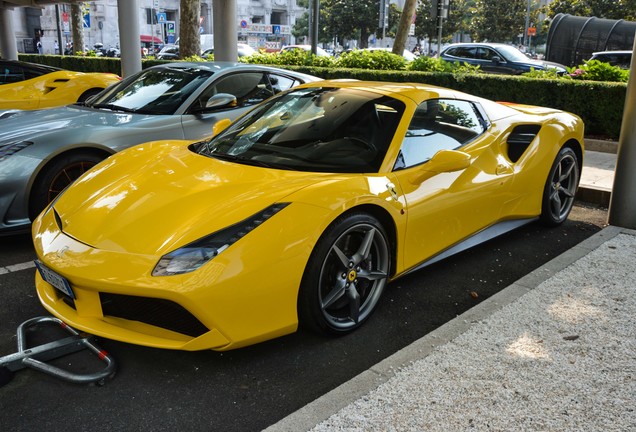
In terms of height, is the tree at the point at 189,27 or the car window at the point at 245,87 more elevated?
the tree at the point at 189,27

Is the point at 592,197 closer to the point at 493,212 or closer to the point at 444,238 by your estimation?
the point at 493,212

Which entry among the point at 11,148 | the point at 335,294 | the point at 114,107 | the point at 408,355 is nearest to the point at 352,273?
the point at 335,294

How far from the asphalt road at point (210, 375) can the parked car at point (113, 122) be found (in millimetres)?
759

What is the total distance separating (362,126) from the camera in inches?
146

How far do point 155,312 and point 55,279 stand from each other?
578mm

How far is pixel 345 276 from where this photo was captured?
323cm

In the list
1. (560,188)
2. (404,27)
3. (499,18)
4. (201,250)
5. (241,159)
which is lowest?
(560,188)

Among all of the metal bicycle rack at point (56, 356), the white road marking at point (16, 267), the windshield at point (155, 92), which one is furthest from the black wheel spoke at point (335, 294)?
the windshield at point (155, 92)

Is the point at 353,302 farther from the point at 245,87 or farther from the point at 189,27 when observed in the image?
the point at 189,27

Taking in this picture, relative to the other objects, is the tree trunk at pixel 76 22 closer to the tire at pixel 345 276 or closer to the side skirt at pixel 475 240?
the side skirt at pixel 475 240

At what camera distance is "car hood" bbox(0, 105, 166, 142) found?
15.9ft

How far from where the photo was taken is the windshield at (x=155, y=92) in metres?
5.62

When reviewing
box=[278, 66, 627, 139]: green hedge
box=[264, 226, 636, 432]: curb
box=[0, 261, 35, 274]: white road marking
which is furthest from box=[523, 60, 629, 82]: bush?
Result: box=[0, 261, 35, 274]: white road marking

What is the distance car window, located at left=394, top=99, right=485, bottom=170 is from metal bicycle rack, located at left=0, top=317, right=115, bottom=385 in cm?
191
